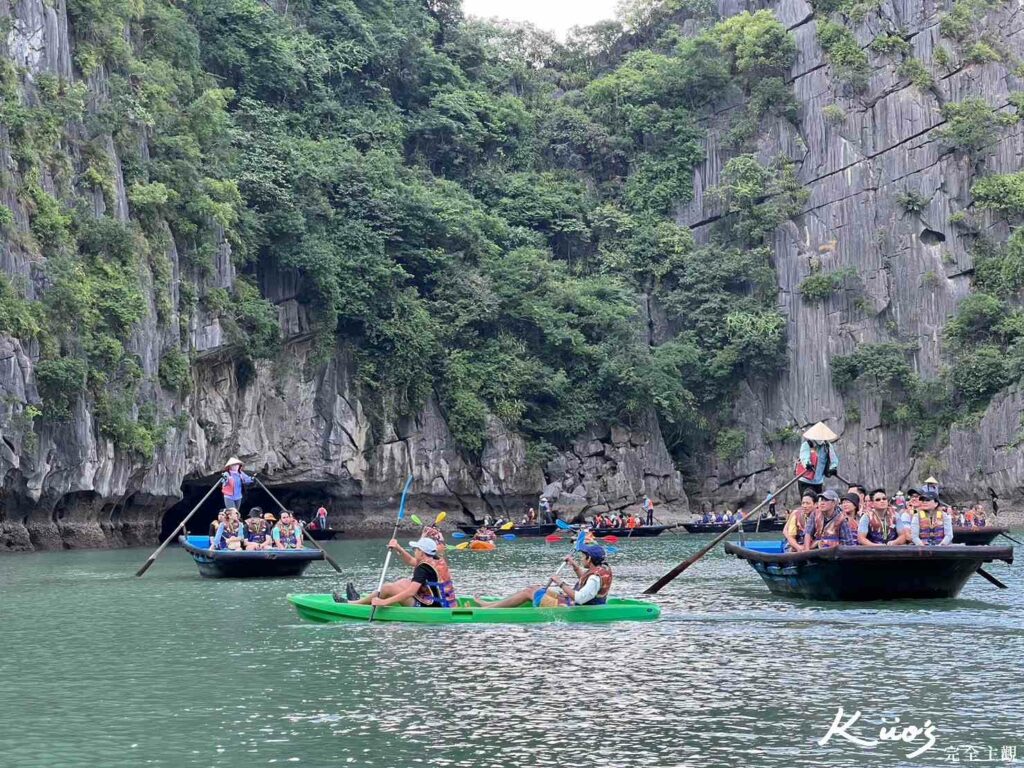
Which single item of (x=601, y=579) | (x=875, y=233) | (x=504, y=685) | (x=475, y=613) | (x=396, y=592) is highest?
(x=875, y=233)

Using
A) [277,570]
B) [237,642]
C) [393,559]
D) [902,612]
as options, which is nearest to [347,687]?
[237,642]

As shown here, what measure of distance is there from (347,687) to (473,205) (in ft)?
116

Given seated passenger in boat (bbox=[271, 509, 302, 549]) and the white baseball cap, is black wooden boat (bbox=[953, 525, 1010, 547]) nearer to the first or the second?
seated passenger in boat (bbox=[271, 509, 302, 549])

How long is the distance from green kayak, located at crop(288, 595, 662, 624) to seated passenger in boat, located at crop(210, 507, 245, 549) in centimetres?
710

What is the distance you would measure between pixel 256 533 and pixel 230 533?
55 cm

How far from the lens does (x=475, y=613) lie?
49.8 feet

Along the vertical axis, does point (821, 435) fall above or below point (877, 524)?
above

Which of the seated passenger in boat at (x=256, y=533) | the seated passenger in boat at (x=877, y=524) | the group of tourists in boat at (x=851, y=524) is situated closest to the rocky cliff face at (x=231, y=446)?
the seated passenger in boat at (x=256, y=533)

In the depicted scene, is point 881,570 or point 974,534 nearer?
point 881,570

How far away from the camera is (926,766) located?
8.70m

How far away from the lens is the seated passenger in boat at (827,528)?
695 inches

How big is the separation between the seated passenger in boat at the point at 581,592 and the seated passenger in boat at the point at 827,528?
11.4 feet

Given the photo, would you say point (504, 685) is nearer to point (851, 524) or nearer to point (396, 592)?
point (396, 592)

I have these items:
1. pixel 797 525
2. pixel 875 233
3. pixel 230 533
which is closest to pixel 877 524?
pixel 797 525
